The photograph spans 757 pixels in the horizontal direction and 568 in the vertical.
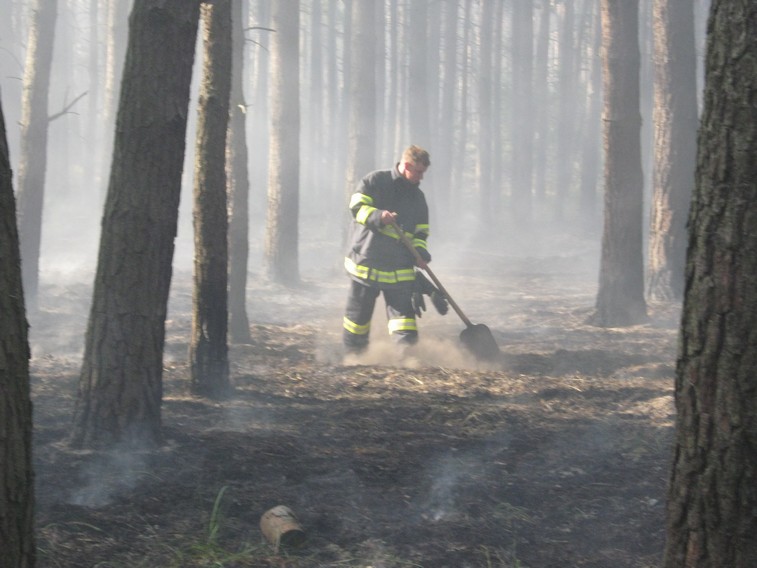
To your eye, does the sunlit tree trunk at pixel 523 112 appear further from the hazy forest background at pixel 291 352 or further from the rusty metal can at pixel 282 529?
the rusty metal can at pixel 282 529

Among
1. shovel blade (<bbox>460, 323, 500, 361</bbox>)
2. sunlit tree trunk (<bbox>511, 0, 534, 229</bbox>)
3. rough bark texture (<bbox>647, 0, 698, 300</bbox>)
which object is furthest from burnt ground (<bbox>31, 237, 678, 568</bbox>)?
sunlit tree trunk (<bbox>511, 0, 534, 229</bbox>)

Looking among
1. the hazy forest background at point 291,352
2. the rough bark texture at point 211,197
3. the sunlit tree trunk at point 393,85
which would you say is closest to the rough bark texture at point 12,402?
the hazy forest background at point 291,352

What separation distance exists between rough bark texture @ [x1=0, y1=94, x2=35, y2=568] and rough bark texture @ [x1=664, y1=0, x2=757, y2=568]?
1.99 metres

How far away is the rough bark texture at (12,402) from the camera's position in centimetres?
238

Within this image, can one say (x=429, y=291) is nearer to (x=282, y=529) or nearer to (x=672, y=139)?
(x=282, y=529)

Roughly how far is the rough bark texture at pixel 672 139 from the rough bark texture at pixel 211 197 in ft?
24.0

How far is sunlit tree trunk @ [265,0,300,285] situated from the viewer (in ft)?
51.7

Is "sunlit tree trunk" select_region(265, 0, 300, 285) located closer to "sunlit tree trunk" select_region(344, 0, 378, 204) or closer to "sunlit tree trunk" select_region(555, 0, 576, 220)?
"sunlit tree trunk" select_region(344, 0, 378, 204)

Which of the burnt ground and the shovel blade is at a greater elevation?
the shovel blade

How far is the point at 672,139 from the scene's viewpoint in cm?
1187

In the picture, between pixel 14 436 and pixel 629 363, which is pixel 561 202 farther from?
A: pixel 14 436

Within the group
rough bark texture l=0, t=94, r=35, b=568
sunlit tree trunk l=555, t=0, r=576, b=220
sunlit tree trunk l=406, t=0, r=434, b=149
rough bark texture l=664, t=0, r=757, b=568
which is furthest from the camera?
sunlit tree trunk l=555, t=0, r=576, b=220

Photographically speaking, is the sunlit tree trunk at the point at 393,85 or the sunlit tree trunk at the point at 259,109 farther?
the sunlit tree trunk at the point at 393,85

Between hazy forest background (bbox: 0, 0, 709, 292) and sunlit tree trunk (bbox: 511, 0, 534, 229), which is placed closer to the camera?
hazy forest background (bbox: 0, 0, 709, 292)
